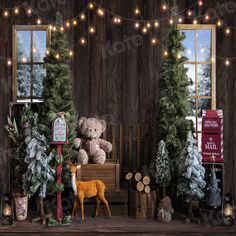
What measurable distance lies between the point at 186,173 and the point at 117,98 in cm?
186

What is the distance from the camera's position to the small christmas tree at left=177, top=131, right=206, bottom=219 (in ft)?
15.4

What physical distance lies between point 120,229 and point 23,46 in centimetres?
330

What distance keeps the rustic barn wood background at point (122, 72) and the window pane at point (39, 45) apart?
11.4 inches

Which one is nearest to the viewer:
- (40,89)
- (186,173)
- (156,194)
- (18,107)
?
(186,173)

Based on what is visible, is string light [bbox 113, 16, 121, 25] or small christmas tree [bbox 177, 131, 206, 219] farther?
string light [bbox 113, 16, 121, 25]

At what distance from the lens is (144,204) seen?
4871 millimetres

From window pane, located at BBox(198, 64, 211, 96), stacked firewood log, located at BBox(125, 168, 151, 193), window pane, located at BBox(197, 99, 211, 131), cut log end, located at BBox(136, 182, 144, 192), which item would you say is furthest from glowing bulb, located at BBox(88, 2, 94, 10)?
cut log end, located at BBox(136, 182, 144, 192)

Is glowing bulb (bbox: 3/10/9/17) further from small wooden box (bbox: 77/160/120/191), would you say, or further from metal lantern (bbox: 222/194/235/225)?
metal lantern (bbox: 222/194/235/225)

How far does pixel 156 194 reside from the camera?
16.5 feet

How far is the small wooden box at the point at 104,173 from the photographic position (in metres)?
5.14

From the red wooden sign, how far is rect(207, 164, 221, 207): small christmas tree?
27cm

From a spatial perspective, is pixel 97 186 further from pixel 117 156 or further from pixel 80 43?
pixel 80 43

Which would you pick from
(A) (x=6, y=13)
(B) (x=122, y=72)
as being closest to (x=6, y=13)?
(A) (x=6, y=13)

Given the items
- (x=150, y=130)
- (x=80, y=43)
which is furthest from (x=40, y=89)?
(x=150, y=130)
